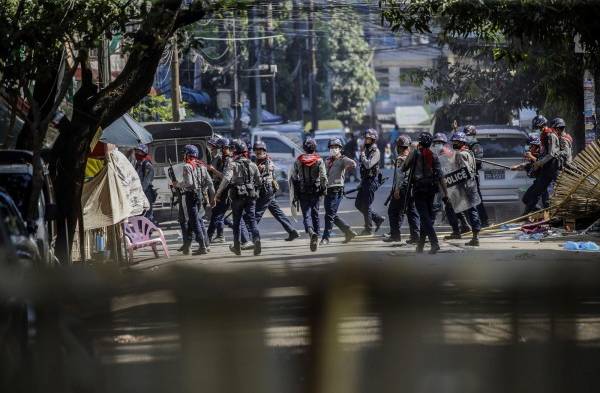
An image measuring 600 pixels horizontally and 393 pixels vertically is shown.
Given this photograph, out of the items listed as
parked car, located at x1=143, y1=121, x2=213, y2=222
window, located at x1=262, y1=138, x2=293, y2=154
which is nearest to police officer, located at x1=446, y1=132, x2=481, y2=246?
parked car, located at x1=143, y1=121, x2=213, y2=222

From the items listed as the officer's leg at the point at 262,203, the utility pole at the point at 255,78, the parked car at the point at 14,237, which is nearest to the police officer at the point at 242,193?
the officer's leg at the point at 262,203

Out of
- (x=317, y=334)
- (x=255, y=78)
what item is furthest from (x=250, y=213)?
(x=255, y=78)

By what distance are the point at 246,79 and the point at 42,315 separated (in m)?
44.7

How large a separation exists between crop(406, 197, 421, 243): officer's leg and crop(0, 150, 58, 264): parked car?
19.0 feet

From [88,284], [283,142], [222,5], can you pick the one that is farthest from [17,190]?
[283,142]

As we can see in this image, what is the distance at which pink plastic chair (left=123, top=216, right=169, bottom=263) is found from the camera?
18094 mm

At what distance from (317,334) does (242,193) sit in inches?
328

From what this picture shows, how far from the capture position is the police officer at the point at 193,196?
18.9m

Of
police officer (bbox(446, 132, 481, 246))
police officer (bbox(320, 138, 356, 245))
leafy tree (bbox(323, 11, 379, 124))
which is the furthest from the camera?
leafy tree (bbox(323, 11, 379, 124))

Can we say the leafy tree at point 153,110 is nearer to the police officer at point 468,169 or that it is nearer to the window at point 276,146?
the window at point 276,146

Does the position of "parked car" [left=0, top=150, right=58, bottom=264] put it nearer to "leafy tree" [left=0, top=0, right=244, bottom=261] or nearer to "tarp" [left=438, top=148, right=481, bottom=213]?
"leafy tree" [left=0, top=0, right=244, bottom=261]

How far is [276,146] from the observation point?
38000 millimetres

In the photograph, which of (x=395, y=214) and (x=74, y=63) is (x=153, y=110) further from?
(x=74, y=63)

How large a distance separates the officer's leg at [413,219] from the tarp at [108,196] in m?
4.11
